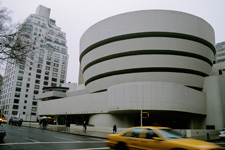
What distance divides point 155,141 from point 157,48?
3043 cm

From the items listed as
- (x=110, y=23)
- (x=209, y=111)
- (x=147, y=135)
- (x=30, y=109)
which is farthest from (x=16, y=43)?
(x=30, y=109)

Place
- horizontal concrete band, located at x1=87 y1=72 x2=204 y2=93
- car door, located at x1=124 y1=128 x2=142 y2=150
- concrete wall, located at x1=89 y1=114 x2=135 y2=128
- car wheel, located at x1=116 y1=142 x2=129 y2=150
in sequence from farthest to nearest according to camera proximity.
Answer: concrete wall, located at x1=89 y1=114 x2=135 y2=128 → horizontal concrete band, located at x1=87 y1=72 x2=204 y2=93 → car wheel, located at x1=116 y1=142 x2=129 y2=150 → car door, located at x1=124 y1=128 x2=142 y2=150

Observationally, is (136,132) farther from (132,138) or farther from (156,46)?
(156,46)

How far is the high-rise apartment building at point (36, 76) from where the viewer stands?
262 feet

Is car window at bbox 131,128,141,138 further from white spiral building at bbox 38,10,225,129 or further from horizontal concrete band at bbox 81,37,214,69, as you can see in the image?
horizontal concrete band at bbox 81,37,214,69

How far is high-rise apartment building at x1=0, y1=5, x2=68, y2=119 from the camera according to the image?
79981 millimetres

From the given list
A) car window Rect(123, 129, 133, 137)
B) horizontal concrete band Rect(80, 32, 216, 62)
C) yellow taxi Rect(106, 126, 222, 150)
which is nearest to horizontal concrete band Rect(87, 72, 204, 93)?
horizontal concrete band Rect(80, 32, 216, 62)

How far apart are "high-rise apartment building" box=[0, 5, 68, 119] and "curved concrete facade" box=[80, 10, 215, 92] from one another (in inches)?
1654

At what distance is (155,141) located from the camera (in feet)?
24.6

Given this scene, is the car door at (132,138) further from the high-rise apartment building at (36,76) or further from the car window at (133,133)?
the high-rise apartment building at (36,76)

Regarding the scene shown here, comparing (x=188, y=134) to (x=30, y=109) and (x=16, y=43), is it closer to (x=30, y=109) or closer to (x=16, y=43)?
(x=16, y=43)

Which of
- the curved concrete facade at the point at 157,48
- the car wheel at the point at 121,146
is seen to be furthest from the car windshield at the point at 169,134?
the curved concrete facade at the point at 157,48

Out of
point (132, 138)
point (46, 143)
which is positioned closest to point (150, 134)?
point (132, 138)

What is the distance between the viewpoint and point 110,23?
132 ft
